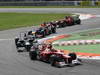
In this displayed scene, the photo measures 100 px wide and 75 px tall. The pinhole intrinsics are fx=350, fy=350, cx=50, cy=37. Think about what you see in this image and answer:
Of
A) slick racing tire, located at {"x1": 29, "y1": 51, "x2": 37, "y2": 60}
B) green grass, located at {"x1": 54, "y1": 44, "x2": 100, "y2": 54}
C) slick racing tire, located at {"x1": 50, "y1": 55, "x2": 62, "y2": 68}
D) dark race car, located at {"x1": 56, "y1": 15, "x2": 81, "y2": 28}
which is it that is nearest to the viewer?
slick racing tire, located at {"x1": 50, "y1": 55, "x2": 62, "y2": 68}

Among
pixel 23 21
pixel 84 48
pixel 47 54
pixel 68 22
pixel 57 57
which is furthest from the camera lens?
pixel 23 21

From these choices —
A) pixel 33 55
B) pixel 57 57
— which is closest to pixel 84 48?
pixel 33 55

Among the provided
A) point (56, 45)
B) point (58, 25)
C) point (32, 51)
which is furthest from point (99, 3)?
point (32, 51)

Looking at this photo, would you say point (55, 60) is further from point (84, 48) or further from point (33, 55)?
point (84, 48)

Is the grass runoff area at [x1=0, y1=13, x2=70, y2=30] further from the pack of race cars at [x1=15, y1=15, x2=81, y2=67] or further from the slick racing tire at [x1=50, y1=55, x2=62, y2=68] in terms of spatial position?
the slick racing tire at [x1=50, y1=55, x2=62, y2=68]

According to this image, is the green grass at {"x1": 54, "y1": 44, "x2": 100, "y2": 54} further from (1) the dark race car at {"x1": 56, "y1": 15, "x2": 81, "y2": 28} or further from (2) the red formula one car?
(1) the dark race car at {"x1": 56, "y1": 15, "x2": 81, "y2": 28}

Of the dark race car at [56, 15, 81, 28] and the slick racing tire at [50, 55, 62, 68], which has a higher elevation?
the slick racing tire at [50, 55, 62, 68]

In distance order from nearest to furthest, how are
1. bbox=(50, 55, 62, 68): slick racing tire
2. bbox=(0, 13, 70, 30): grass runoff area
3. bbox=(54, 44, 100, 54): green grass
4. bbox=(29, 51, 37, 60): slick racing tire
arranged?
1. bbox=(50, 55, 62, 68): slick racing tire
2. bbox=(29, 51, 37, 60): slick racing tire
3. bbox=(54, 44, 100, 54): green grass
4. bbox=(0, 13, 70, 30): grass runoff area

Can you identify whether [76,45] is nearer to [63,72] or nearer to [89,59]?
[89,59]

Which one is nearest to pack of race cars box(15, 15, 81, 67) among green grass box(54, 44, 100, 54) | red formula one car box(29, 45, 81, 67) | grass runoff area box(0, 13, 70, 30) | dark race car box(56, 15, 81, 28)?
red formula one car box(29, 45, 81, 67)

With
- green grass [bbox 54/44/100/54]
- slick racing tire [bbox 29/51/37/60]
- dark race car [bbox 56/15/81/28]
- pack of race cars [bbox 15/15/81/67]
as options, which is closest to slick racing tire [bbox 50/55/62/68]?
pack of race cars [bbox 15/15/81/67]

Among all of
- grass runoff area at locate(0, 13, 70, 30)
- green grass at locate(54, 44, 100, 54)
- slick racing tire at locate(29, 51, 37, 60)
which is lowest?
grass runoff area at locate(0, 13, 70, 30)

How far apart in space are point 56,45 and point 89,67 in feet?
20.3

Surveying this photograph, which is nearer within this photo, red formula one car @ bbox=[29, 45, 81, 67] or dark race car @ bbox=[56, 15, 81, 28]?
red formula one car @ bbox=[29, 45, 81, 67]
